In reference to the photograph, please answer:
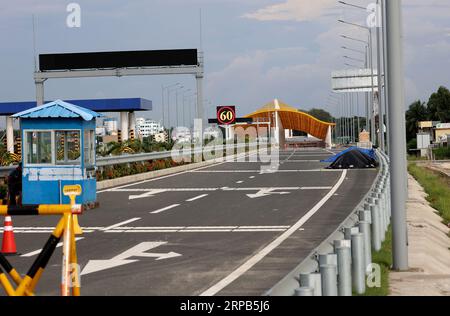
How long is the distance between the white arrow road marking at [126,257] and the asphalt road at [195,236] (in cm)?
1

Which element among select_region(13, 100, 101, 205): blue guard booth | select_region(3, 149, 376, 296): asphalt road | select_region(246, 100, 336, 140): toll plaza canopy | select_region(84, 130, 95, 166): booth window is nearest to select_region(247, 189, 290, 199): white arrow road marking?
select_region(3, 149, 376, 296): asphalt road

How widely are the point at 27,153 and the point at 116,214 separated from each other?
3621mm

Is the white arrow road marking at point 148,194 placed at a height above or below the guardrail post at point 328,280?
below

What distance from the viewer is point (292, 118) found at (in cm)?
13575

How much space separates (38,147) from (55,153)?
531 mm

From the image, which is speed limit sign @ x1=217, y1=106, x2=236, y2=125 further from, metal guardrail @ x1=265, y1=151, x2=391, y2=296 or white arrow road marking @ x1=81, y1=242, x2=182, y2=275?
metal guardrail @ x1=265, y1=151, x2=391, y2=296

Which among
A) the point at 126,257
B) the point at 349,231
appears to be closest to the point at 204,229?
the point at 126,257

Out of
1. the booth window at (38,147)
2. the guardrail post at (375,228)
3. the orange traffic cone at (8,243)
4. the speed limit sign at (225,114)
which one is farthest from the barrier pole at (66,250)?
the speed limit sign at (225,114)

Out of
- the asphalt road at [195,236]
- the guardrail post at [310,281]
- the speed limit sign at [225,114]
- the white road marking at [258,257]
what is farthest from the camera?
the speed limit sign at [225,114]

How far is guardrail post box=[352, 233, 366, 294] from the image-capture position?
9648mm

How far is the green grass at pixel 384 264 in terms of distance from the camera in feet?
31.8

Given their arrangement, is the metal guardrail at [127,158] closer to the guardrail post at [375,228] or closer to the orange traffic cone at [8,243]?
the orange traffic cone at [8,243]

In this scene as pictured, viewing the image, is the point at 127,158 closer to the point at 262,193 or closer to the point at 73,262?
the point at 262,193
